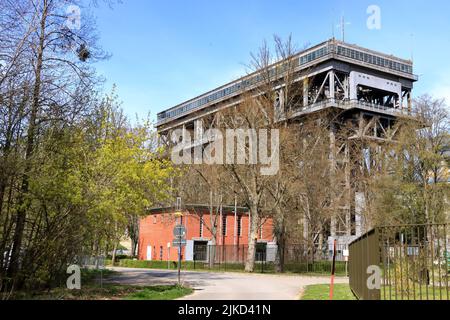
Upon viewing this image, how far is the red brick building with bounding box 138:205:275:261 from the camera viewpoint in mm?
54434

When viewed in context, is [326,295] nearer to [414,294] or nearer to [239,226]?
[414,294]

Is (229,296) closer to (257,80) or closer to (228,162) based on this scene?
(228,162)

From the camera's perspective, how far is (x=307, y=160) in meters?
40.3

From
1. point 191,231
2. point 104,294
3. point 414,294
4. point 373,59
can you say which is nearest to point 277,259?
point 191,231

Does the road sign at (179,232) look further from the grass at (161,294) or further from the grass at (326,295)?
the grass at (326,295)

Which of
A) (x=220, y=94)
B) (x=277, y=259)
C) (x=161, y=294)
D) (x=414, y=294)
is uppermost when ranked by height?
(x=220, y=94)

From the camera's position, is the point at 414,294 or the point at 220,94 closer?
the point at 414,294

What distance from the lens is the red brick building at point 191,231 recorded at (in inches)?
2143

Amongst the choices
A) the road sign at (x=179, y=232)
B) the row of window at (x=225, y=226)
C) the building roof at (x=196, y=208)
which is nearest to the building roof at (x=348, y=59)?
the building roof at (x=196, y=208)

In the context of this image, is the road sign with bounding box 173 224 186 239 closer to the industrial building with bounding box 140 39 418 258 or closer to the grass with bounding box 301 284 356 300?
the grass with bounding box 301 284 356 300

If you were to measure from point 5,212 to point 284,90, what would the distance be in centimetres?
2522

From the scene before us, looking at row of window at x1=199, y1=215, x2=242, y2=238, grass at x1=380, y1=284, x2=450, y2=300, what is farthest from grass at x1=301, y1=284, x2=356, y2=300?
row of window at x1=199, y1=215, x2=242, y2=238

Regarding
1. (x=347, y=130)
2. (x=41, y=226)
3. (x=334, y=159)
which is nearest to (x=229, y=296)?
(x=41, y=226)

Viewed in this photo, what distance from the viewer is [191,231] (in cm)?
5669
